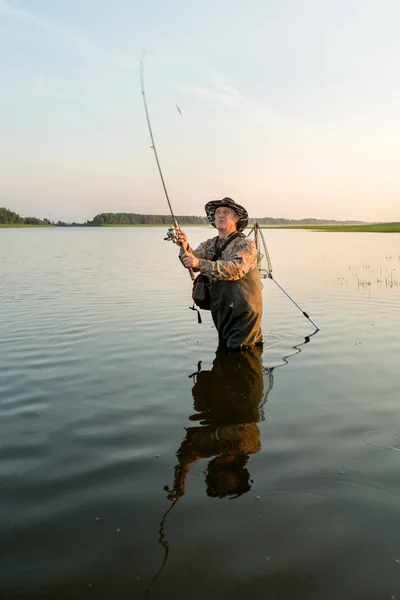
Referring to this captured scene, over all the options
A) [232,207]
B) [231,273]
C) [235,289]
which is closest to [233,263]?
[231,273]

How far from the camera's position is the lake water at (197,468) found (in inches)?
127

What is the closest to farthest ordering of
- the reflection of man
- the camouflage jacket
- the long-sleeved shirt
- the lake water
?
the lake water
the reflection of man
the camouflage jacket
the long-sleeved shirt

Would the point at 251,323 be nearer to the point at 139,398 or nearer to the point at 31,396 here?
the point at 139,398

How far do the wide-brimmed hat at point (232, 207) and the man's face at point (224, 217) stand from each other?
0.07 metres

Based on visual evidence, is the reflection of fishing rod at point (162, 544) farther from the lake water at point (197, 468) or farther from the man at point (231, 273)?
the man at point (231, 273)

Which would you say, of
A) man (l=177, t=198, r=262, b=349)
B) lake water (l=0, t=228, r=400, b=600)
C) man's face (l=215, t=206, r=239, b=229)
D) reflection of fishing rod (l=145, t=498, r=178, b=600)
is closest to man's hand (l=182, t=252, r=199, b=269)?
man (l=177, t=198, r=262, b=349)

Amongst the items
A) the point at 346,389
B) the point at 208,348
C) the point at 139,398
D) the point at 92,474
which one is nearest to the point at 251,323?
the point at 208,348

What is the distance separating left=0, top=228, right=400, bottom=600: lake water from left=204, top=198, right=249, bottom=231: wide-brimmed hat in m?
2.41

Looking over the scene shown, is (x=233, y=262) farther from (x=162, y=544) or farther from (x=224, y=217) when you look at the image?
(x=162, y=544)

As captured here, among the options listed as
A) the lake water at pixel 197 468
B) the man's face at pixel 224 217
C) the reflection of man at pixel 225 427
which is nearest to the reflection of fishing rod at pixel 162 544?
the lake water at pixel 197 468

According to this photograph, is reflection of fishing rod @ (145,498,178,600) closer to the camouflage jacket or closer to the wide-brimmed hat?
the camouflage jacket

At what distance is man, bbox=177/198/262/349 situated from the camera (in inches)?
323

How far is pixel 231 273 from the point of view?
8258mm

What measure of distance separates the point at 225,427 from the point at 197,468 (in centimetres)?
107
